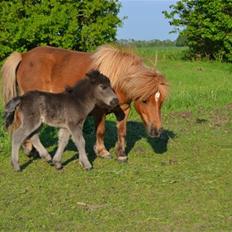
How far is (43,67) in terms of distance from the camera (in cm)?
872

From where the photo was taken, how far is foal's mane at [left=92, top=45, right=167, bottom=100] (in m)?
7.83

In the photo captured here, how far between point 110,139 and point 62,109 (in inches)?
106

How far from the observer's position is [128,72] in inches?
317

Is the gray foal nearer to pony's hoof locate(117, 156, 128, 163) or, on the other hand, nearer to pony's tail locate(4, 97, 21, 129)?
pony's tail locate(4, 97, 21, 129)

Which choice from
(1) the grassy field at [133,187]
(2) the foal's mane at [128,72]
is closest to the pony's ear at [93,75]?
(2) the foal's mane at [128,72]

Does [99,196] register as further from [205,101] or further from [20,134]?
[205,101]

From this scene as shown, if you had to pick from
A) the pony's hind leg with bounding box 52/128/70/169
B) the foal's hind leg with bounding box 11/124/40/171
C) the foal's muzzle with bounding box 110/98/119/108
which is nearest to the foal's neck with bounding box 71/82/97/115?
the foal's muzzle with bounding box 110/98/119/108

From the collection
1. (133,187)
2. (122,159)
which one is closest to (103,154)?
(122,159)

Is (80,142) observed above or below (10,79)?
below

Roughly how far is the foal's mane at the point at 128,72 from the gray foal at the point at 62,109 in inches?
13.8

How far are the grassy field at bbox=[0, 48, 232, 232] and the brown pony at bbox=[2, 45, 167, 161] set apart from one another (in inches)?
24.8

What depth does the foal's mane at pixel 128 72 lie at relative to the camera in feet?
25.7

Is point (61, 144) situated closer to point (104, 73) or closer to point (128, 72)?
point (104, 73)

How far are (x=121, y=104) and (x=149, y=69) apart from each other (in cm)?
67
